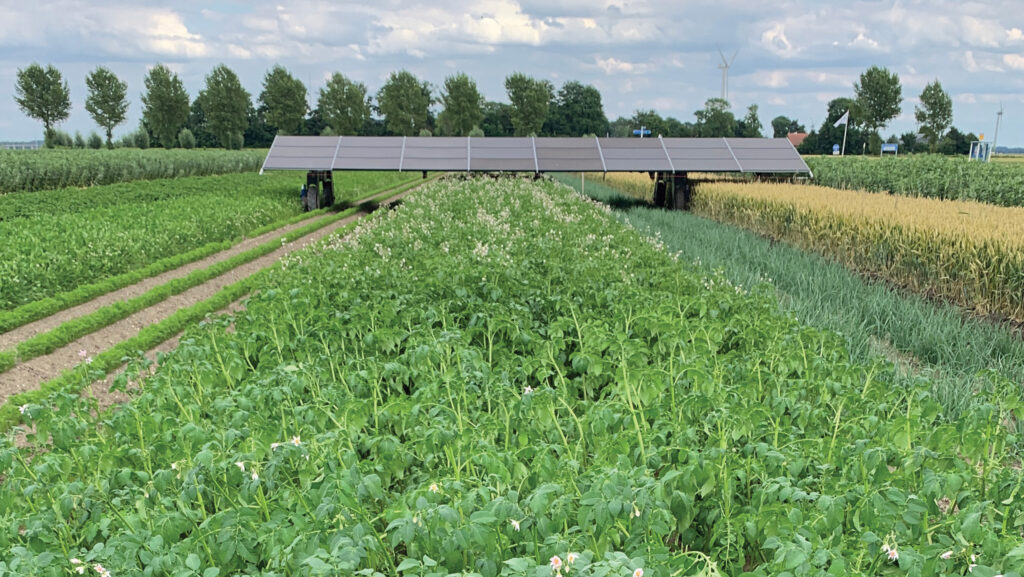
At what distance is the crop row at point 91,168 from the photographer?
106 ft

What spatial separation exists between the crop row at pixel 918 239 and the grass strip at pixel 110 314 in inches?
430

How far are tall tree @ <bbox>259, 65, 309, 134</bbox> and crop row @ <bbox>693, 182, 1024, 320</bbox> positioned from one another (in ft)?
254

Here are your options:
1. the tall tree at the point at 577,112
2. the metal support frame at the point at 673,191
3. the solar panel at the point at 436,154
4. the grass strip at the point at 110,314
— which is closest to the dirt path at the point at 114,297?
the grass strip at the point at 110,314

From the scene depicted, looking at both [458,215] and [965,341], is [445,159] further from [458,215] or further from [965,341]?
[965,341]

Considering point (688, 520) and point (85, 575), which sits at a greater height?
point (688, 520)

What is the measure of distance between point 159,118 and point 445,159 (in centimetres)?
6469

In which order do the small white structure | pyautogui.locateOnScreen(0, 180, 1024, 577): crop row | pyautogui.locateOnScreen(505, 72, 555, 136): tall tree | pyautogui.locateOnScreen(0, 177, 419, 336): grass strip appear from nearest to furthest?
pyautogui.locateOnScreen(0, 180, 1024, 577): crop row < pyautogui.locateOnScreen(0, 177, 419, 336): grass strip < the small white structure < pyautogui.locateOnScreen(505, 72, 555, 136): tall tree

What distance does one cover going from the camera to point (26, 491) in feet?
11.2

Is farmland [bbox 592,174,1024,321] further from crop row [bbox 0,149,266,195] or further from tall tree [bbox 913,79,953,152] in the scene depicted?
tall tree [bbox 913,79,953,152]

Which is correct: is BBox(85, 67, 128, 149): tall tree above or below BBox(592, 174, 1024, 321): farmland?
above

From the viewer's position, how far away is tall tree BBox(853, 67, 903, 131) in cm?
8644

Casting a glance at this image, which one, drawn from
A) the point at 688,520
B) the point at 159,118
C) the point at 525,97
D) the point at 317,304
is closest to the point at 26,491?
the point at 688,520

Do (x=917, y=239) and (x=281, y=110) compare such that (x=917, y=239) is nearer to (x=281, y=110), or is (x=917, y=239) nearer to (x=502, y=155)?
(x=502, y=155)

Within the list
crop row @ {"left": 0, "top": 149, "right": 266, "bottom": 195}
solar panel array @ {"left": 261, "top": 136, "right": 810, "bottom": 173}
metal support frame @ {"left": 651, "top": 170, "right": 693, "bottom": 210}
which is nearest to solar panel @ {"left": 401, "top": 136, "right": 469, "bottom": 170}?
solar panel array @ {"left": 261, "top": 136, "right": 810, "bottom": 173}
